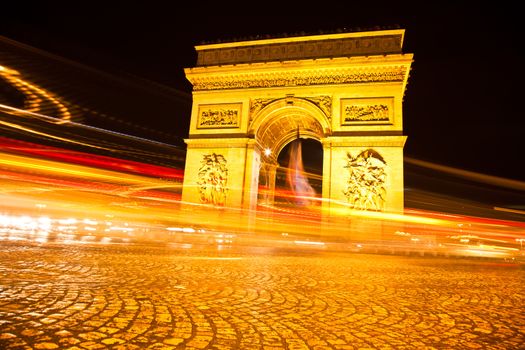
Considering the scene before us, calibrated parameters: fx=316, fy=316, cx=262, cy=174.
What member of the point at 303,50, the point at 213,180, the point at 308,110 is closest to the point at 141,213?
the point at 213,180

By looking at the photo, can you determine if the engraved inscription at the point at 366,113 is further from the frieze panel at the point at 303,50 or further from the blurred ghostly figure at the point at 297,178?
the blurred ghostly figure at the point at 297,178

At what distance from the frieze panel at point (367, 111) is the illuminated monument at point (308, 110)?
0.14ft

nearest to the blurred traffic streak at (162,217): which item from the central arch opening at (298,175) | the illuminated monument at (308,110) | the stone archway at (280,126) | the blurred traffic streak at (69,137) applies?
the blurred traffic streak at (69,137)

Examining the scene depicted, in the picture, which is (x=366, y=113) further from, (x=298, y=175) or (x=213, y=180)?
(x=298, y=175)

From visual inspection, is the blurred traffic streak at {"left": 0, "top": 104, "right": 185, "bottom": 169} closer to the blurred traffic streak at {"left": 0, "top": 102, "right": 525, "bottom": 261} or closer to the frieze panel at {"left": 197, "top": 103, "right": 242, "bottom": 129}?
the blurred traffic streak at {"left": 0, "top": 102, "right": 525, "bottom": 261}

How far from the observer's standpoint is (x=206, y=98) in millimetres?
17047

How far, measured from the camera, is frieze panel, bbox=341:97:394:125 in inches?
571

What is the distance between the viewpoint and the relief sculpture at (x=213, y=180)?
51.2 feet

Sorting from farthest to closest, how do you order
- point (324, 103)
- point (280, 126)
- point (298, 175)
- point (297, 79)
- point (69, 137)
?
point (298, 175) → point (280, 126) → point (297, 79) → point (324, 103) → point (69, 137)

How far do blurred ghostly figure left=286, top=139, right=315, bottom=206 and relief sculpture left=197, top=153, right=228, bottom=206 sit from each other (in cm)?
1028

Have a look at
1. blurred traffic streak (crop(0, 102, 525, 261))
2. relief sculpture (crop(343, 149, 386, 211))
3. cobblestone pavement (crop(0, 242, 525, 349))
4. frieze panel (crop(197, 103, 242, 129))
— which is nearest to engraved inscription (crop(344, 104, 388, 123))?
relief sculpture (crop(343, 149, 386, 211))

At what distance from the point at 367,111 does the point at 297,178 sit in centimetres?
1224

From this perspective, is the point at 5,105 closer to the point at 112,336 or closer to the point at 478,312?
the point at 112,336

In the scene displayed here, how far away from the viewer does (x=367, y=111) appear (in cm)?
1479
